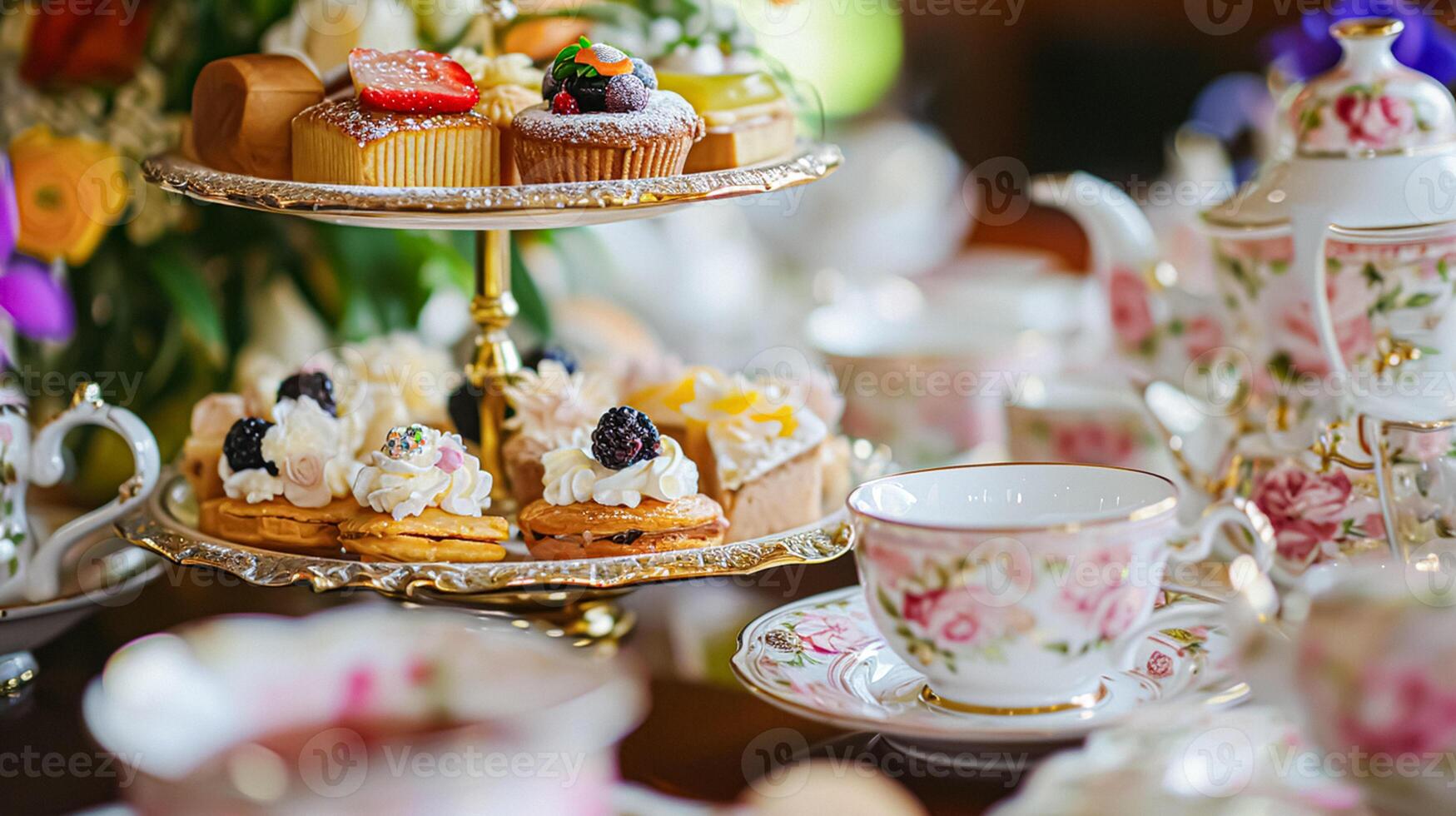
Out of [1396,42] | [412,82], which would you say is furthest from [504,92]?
[1396,42]

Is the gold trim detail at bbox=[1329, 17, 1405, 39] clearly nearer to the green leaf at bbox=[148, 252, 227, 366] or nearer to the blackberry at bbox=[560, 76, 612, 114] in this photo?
the blackberry at bbox=[560, 76, 612, 114]

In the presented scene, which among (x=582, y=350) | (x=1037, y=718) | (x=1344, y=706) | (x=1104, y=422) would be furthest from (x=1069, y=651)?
(x=582, y=350)

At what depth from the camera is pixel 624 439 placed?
832 millimetres

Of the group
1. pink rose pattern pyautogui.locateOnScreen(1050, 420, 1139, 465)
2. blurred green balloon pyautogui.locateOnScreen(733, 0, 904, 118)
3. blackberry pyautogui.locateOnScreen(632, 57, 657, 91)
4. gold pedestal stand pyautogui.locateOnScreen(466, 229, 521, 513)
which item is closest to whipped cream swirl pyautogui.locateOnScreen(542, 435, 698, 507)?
gold pedestal stand pyautogui.locateOnScreen(466, 229, 521, 513)

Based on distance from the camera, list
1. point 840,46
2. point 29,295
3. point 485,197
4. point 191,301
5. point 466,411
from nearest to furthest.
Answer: point 485,197 < point 466,411 < point 29,295 < point 191,301 < point 840,46

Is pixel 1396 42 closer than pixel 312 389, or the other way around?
pixel 312 389

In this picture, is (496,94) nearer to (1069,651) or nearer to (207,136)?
(207,136)

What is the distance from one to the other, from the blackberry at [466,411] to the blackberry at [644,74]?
0.82ft

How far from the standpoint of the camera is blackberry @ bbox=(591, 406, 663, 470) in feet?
2.73

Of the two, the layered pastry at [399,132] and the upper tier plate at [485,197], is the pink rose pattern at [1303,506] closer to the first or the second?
the upper tier plate at [485,197]

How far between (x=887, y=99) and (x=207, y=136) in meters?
2.33

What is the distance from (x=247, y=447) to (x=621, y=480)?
0.24 metres

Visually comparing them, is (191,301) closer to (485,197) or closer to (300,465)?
(300,465)

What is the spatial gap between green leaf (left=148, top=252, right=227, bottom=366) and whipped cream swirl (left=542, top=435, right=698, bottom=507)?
0.50 metres
